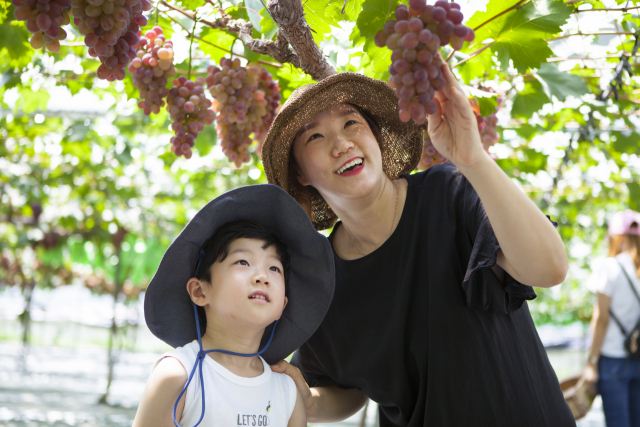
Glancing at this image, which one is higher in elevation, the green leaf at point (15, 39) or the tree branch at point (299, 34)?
the green leaf at point (15, 39)

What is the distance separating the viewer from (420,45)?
2.82 feet

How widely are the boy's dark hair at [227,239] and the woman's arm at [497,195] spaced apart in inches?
24.1

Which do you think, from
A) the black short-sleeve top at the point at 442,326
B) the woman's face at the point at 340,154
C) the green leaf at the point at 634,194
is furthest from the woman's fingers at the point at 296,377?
the green leaf at the point at 634,194

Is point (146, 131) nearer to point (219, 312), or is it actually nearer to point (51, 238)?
point (219, 312)

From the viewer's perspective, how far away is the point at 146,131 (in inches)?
158

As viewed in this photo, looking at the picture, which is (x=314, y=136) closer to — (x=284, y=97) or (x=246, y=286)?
(x=246, y=286)

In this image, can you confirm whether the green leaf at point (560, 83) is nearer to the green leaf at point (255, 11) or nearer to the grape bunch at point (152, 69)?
the green leaf at point (255, 11)

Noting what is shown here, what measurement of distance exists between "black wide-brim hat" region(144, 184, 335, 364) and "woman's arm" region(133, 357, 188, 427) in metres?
0.19

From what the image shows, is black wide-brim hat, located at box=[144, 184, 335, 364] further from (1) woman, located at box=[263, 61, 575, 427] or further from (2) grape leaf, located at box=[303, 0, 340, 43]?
(2) grape leaf, located at box=[303, 0, 340, 43]

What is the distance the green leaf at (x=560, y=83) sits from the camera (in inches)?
67.6

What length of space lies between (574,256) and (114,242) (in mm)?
8732

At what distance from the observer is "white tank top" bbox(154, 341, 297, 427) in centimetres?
120

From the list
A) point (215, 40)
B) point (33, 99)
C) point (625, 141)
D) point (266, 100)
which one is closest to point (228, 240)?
point (266, 100)

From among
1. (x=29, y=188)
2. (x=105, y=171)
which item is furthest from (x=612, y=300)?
(x=29, y=188)
